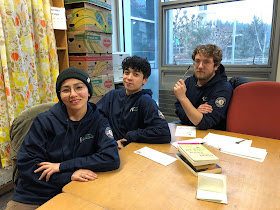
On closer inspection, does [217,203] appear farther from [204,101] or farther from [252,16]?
[252,16]

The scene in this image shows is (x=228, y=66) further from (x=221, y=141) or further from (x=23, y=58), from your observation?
(x=23, y=58)

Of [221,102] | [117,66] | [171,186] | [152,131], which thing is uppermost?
[117,66]

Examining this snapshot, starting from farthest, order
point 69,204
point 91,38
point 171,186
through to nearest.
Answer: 1. point 91,38
2. point 171,186
3. point 69,204

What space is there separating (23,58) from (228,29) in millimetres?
2557

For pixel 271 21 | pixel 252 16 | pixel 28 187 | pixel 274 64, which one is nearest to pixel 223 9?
pixel 252 16

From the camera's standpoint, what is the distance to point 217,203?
829 mm

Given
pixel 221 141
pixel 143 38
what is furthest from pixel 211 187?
pixel 143 38

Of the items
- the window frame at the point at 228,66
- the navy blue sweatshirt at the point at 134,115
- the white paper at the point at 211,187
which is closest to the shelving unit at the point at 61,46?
the navy blue sweatshirt at the point at 134,115

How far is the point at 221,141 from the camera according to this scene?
1.45m

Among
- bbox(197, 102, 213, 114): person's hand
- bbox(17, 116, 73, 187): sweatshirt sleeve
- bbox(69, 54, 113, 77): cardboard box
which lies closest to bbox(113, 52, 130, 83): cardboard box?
bbox(69, 54, 113, 77): cardboard box

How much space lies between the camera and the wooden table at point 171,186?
827 mm

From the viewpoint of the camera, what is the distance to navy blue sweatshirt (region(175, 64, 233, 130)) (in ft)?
5.56

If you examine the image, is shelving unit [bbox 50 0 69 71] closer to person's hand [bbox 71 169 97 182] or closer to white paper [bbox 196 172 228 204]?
person's hand [bbox 71 169 97 182]

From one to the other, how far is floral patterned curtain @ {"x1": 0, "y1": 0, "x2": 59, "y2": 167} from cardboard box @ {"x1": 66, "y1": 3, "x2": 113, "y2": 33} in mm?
339
